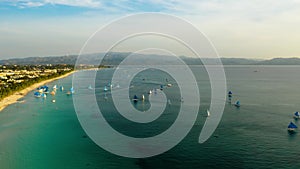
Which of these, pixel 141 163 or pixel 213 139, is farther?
pixel 213 139

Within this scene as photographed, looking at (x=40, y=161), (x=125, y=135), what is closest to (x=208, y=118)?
(x=125, y=135)

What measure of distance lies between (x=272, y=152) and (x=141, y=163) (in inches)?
389

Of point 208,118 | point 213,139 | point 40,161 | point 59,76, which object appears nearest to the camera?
point 40,161

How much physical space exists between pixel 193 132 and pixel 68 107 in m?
21.8

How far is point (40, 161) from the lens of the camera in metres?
20.5

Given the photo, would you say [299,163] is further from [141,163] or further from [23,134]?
[23,134]

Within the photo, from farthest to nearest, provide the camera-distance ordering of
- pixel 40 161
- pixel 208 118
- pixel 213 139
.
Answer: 1. pixel 208 118
2. pixel 213 139
3. pixel 40 161

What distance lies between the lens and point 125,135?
2592cm

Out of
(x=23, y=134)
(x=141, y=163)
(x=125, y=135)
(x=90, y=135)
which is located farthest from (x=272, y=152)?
(x=23, y=134)

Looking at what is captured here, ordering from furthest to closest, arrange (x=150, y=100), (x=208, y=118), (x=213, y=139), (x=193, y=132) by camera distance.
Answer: (x=150, y=100) < (x=208, y=118) < (x=193, y=132) < (x=213, y=139)

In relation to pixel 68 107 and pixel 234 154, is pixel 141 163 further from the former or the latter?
pixel 68 107

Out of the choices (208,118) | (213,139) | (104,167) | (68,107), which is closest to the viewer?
(104,167)

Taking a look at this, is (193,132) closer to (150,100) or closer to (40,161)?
(40,161)

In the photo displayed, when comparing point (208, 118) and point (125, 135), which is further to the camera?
point (208, 118)
